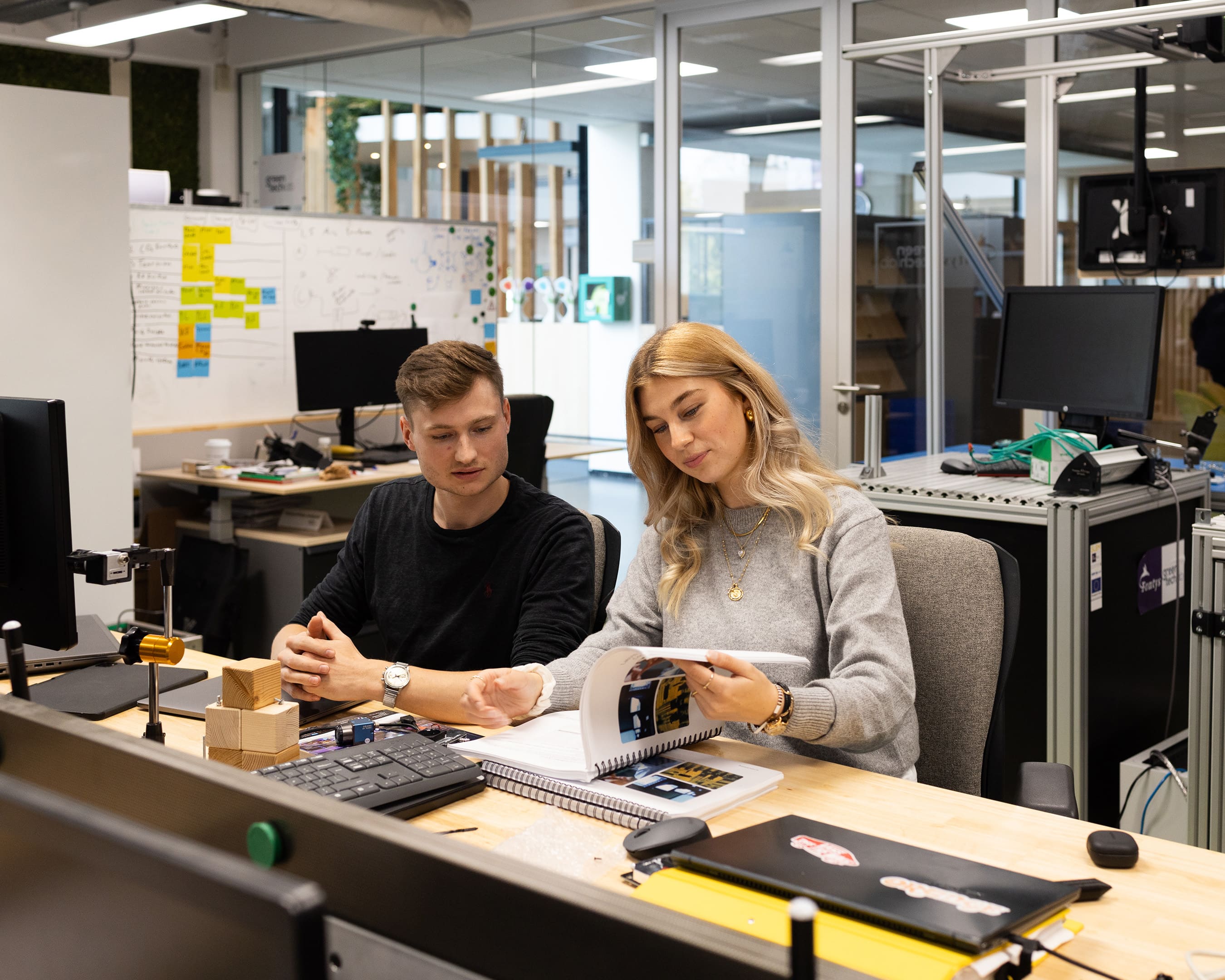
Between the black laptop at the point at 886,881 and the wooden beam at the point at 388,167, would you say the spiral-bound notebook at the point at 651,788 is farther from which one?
the wooden beam at the point at 388,167

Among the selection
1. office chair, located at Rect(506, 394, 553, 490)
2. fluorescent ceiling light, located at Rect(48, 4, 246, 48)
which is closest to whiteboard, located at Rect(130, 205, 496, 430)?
fluorescent ceiling light, located at Rect(48, 4, 246, 48)

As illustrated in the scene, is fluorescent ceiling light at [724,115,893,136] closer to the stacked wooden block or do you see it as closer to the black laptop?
the stacked wooden block

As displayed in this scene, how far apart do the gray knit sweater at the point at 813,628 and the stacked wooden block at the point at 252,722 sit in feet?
1.35

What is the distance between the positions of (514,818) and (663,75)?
14.9ft

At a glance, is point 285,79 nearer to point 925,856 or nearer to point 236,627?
point 236,627

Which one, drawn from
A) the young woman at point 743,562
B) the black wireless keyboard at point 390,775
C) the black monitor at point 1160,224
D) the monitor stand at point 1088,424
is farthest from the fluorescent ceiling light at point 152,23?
the black wireless keyboard at point 390,775

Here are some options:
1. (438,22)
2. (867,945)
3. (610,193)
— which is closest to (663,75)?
(610,193)

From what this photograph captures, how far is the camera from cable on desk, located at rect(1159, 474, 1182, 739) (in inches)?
119

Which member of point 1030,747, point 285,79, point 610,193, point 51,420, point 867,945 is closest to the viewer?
point 867,945

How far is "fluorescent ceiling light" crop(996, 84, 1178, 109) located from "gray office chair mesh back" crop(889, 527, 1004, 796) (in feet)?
9.34

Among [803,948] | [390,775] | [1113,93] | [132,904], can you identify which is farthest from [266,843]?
[1113,93]

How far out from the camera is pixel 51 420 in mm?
1630

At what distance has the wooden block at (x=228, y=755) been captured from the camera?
59.6 inches

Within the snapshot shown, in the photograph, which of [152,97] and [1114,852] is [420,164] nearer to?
[152,97]
